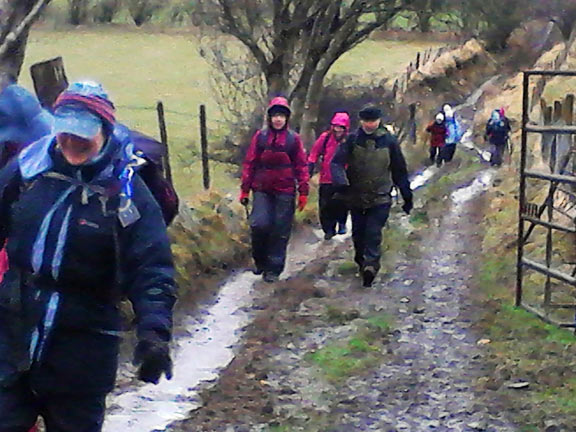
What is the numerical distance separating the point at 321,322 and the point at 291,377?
1.61 meters

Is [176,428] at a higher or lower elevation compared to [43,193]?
lower

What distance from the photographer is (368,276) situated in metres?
9.98

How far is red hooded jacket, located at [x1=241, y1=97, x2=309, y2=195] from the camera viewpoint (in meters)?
9.80

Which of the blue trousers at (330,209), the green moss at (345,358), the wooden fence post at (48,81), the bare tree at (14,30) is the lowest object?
the green moss at (345,358)

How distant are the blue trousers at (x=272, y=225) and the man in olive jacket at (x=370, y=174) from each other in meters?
0.53

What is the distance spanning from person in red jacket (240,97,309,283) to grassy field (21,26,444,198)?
3289 mm

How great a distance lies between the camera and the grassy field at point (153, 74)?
58.7 ft

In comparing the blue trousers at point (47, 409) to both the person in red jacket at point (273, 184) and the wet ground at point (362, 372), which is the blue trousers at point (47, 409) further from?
the person in red jacket at point (273, 184)

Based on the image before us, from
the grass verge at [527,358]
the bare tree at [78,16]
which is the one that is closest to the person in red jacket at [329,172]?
the grass verge at [527,358]

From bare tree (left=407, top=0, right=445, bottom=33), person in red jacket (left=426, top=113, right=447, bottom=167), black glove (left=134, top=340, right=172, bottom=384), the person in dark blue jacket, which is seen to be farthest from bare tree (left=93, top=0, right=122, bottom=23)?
black glove (left=134, top=340, right=172, bottom=384)

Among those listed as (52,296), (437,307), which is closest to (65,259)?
(52,296)

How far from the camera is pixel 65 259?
3754 millimetres

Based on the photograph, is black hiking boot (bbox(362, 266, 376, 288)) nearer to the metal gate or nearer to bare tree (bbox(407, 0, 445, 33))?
the metal gate

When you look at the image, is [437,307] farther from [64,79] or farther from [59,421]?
[59,421]
